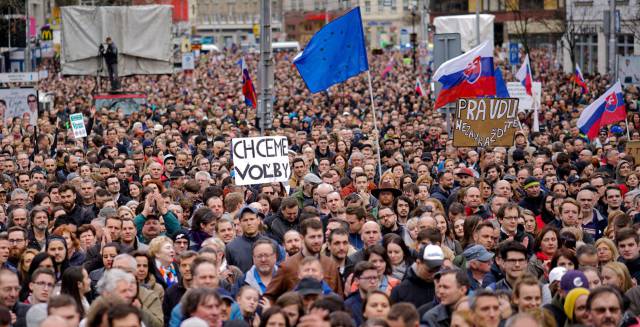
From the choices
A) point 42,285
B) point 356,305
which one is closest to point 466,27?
point 356,305

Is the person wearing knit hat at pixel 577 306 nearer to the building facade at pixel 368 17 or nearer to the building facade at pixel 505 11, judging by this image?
the building facade at pixel 505 11

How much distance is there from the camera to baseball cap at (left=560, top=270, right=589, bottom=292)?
9.46 m

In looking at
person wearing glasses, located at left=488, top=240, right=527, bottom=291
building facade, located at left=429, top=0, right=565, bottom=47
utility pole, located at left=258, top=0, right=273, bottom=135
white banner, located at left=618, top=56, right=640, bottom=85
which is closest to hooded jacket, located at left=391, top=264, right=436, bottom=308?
person wearing glasses, located at left=488, top=240, right=527, bottom=291

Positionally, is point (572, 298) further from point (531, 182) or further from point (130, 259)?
point (531, 182)

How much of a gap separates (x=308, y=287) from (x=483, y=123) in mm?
10257

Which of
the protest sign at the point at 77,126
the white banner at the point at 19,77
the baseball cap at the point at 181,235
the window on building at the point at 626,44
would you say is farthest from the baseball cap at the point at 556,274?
the window on building at the point at 626,44

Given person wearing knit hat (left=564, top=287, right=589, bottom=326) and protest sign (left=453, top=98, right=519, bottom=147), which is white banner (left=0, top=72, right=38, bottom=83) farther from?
person wearing knit hat (left=564, top=287, right=589, bottom=326)

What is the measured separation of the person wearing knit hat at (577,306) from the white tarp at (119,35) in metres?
32.0

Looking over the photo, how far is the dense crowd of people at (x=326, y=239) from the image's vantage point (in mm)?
9031

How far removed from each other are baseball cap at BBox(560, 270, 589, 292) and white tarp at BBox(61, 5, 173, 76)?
3168 centimetres

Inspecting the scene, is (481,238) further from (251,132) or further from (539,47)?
(539,47)

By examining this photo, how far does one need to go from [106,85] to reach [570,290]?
39.3 m

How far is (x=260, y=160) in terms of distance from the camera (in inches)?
625

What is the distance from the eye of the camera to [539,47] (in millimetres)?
86250
